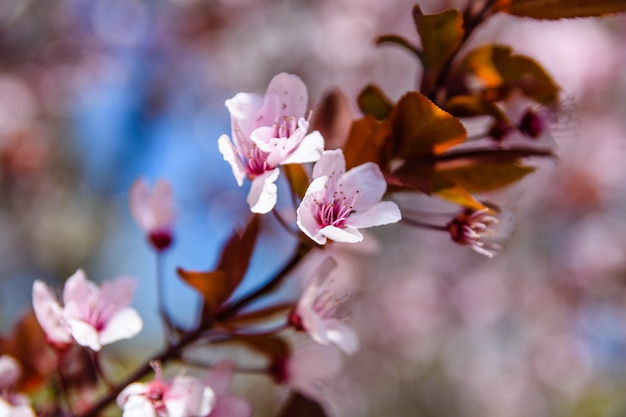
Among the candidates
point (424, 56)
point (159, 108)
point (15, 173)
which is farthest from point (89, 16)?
point (424, 56)

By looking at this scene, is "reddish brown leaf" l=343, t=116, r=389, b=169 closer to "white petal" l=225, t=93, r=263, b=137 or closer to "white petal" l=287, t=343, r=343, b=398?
"white petal" l=225, t=93, r=263, b=137

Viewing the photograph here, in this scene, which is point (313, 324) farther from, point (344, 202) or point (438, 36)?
point (438, 36)

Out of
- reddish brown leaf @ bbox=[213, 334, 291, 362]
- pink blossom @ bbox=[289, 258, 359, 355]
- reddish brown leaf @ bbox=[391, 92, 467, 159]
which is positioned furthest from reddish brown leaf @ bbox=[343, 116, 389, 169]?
reddish brown leaf @ bbox=[213, 334, 291, 362]

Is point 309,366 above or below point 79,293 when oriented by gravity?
below

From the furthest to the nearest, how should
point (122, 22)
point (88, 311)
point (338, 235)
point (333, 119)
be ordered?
point (122, 22) → point (333, 119) → point (88, 311) → point (338, 235)

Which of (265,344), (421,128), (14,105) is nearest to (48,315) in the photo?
(265,344)

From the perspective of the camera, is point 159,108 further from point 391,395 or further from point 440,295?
point 391,395

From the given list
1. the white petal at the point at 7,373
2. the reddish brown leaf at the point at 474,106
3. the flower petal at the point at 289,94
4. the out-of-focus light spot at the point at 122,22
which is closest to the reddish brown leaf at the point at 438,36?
the reddish brown leaf at the point at 474,106

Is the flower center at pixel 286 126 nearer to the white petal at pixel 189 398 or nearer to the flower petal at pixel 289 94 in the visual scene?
the flower petal at pixel 289 94
